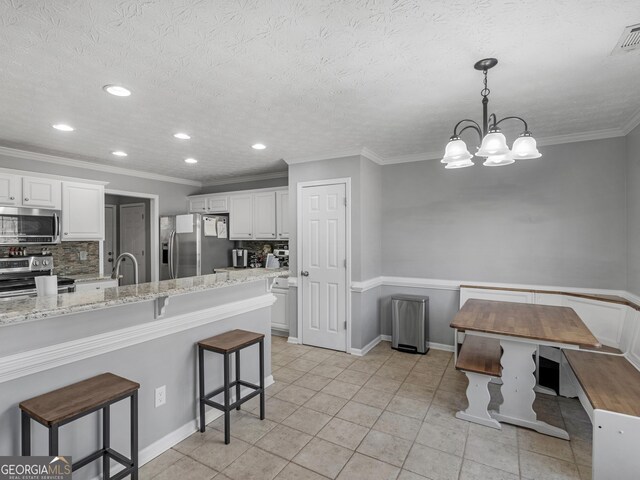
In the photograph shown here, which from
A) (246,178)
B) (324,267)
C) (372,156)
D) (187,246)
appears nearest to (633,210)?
(372,156)

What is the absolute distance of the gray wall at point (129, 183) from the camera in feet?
13.5

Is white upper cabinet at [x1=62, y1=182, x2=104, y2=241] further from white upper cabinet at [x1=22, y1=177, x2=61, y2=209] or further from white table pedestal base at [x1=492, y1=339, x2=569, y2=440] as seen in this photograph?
white table pedestal base at [x1=492, y1=339, x2=569, y2=440]

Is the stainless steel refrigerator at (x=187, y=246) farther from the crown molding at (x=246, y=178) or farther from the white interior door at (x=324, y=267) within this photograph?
the white interior door at (x=324, y=267)

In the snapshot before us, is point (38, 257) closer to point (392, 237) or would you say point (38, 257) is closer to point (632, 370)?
point (392, 237)

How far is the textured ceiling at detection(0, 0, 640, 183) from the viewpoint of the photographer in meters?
1.59

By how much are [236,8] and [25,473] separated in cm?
235

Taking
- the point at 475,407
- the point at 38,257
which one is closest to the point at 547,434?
the point at 475,407

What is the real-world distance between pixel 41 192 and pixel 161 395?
3.27 meters

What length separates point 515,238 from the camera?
3.90 meters

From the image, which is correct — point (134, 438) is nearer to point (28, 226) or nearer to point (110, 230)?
point (28, 226)

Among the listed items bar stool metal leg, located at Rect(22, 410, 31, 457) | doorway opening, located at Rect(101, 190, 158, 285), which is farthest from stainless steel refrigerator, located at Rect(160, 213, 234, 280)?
bar stool metal leg, located at Rect(22, 410, 31, 457)

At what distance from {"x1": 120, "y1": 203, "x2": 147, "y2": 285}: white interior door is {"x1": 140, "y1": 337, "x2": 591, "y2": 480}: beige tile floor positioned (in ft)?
12.8

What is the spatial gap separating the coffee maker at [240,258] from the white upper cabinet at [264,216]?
487 mm

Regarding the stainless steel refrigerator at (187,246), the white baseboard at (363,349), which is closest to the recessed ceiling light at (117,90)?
the stainless steel refrigerator at (187,246)
